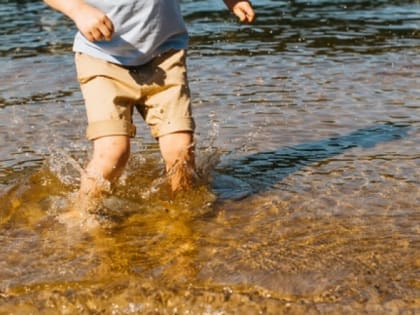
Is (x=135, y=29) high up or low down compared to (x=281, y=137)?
up

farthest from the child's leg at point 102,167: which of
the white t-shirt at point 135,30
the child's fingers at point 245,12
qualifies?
the child's fingers at point 245,12

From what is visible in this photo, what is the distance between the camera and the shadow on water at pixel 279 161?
16.9 feet

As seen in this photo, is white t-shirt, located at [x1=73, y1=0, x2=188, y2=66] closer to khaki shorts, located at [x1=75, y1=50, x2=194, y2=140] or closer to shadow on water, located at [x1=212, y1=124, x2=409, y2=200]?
khaki shorts, located at [x1=75, y1=50, x2=194, y2=140]

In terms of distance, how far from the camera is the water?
3.60 metres

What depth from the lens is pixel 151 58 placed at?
4660 mm

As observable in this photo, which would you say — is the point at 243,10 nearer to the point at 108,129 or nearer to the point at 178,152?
the point at 178,152

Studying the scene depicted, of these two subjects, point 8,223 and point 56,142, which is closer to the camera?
point 8,223

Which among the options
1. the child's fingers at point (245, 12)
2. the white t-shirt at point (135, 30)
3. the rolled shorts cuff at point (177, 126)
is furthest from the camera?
the child's fingers at point (245, 12)

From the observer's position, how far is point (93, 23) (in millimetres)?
4141

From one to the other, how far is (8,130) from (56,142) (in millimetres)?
462

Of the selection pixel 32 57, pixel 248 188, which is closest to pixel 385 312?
pixel 248 188

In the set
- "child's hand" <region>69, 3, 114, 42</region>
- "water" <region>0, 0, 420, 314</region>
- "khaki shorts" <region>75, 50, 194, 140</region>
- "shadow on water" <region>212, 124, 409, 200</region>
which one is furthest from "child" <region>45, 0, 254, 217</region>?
"shadow on water" <region>212, 124, 409, 200</region>

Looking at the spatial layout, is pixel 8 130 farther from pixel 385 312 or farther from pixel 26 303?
pixel 385 312

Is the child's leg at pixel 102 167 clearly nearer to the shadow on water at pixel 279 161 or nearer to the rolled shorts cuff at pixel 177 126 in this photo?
the rolled shorts cuff at pixel 177 126
